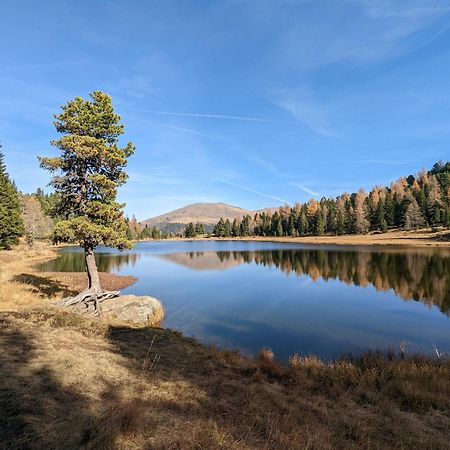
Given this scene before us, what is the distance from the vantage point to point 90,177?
816 inches

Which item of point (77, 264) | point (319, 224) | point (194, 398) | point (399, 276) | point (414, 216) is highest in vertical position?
point (414, 216)

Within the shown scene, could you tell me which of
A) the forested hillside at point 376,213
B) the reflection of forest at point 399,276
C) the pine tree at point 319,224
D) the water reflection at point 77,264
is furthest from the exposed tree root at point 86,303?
the pine tree at point 319,224

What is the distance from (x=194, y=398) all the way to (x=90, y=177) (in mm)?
16384

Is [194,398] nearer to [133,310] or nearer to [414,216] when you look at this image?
[133,310]

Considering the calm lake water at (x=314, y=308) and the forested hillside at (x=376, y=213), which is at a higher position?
the forested hillside at (x=376, y=213)

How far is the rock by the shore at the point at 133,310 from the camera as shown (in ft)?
65.7

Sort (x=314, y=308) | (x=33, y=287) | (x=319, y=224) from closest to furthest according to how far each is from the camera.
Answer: (x=314, y=308), (x=33, y=287), (x=319, y=224)

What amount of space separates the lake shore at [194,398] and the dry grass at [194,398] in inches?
1.2

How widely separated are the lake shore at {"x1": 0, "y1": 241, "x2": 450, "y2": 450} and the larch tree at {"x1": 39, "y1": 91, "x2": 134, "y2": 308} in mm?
7756

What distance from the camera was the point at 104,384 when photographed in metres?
8.16

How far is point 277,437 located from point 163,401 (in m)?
2.76

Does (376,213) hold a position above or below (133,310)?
above

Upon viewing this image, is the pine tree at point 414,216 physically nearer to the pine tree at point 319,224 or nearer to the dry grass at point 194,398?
the pine tree at point 319,224

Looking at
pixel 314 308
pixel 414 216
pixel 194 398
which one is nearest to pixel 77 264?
pixel 314 308
